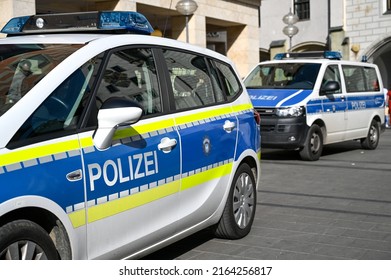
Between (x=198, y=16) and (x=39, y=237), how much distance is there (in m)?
16.2

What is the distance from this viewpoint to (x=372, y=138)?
1441 cm

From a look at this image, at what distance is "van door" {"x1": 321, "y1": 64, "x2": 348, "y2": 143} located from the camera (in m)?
12.3

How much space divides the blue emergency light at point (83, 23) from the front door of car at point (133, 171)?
0.23m

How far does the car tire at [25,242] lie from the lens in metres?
3.06

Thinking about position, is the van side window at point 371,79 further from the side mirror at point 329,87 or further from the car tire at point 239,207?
the car tire at point 239,207

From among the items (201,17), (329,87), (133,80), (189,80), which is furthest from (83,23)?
(201,17)

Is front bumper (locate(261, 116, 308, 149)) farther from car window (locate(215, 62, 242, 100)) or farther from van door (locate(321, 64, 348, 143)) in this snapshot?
car window (locate(215, 62, 242, 100))

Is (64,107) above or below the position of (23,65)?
below

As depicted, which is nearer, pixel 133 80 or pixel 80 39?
pixel 80 39

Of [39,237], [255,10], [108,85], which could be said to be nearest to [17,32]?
[108,85]

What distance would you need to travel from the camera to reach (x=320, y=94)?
12000 millimetres

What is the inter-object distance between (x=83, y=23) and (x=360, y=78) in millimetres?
10334

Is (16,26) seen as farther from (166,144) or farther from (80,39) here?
(166,144)

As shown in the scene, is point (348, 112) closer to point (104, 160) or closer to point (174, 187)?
point (174, 187)
